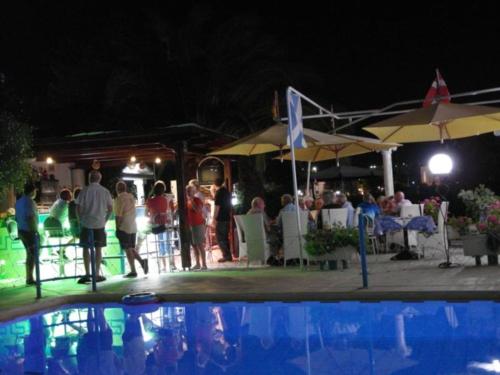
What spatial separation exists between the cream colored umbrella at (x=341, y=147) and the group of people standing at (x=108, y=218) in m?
2.34

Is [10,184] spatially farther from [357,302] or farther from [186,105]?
[186,105]

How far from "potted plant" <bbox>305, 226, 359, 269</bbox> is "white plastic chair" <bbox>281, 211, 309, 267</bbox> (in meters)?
0.40

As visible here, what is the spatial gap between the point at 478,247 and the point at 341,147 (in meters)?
A: 4.88

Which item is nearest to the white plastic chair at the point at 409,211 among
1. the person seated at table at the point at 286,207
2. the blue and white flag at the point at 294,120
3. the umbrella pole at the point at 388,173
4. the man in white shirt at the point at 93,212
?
the person seated at table at the point at 286,207

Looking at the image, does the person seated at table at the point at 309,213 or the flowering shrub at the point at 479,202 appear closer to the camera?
the flowering shrub at the point at 479,202

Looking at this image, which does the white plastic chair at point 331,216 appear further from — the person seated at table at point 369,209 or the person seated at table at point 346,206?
the person seated at table at point 369,209

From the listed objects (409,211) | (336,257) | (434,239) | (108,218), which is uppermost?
(108,218)

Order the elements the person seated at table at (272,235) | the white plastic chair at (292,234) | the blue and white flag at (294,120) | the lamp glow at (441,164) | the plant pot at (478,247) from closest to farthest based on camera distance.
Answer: the plant pot at (478,247) < the blue and white flag at (294,120) < the white plastic chair at (292,234) < the person seated at table at (272,235) < the lamp glow at (441,164)

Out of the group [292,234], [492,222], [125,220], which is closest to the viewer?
[492,222]

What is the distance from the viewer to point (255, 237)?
10.8 m

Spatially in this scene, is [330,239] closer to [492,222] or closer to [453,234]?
[492,222]

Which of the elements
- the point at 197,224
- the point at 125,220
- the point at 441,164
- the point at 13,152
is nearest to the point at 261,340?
the point at 125,220

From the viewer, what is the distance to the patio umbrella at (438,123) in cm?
972

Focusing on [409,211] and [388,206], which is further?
[388,206]
